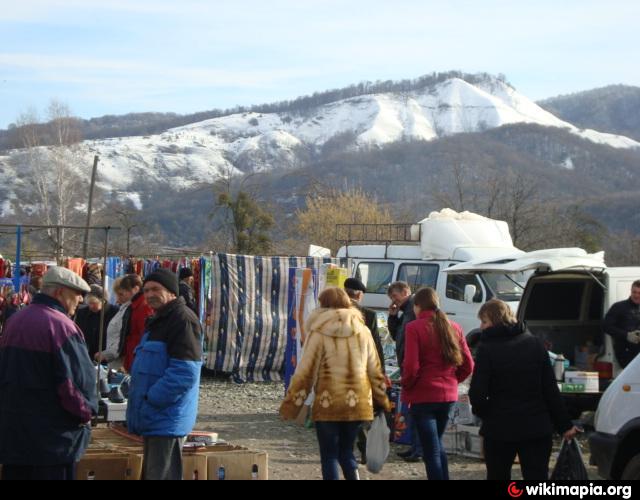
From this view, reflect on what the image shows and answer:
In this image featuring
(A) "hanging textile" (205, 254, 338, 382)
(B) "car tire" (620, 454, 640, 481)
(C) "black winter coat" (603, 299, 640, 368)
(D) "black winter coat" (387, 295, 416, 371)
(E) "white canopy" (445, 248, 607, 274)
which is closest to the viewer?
(B) "car tire" (620, 454, 640, 481)

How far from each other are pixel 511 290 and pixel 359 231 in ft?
82.0

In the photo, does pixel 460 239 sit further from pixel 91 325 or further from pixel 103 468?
pixel 103 468

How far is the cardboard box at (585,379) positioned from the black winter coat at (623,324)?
1.61 feet

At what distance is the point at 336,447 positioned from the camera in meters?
6.77

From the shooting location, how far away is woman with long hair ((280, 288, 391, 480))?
6.70 metres

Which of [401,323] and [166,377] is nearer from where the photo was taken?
[166,377]

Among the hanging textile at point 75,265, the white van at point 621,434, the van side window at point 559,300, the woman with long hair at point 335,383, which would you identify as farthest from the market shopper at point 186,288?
the white van at point 621,434

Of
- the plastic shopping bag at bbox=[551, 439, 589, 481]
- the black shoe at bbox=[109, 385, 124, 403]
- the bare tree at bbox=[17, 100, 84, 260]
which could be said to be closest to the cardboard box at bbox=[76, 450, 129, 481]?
the black shoe at bbox=[109, 385, 124, 403]

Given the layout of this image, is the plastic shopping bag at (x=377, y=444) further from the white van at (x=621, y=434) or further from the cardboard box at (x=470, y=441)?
the cardboard box at (x=470, y=441)

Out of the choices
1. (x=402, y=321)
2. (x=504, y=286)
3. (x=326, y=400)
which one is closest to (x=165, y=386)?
(x=326, y=400)

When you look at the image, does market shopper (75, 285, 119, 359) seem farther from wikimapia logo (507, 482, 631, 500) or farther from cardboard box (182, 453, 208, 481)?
wikimapia logo (507, 482, 631, 500)

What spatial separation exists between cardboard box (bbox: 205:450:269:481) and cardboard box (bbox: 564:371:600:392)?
13.9 feet

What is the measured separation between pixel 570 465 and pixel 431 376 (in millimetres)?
1444

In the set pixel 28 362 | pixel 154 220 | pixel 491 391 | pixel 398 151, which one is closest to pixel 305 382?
pixel 491 391
